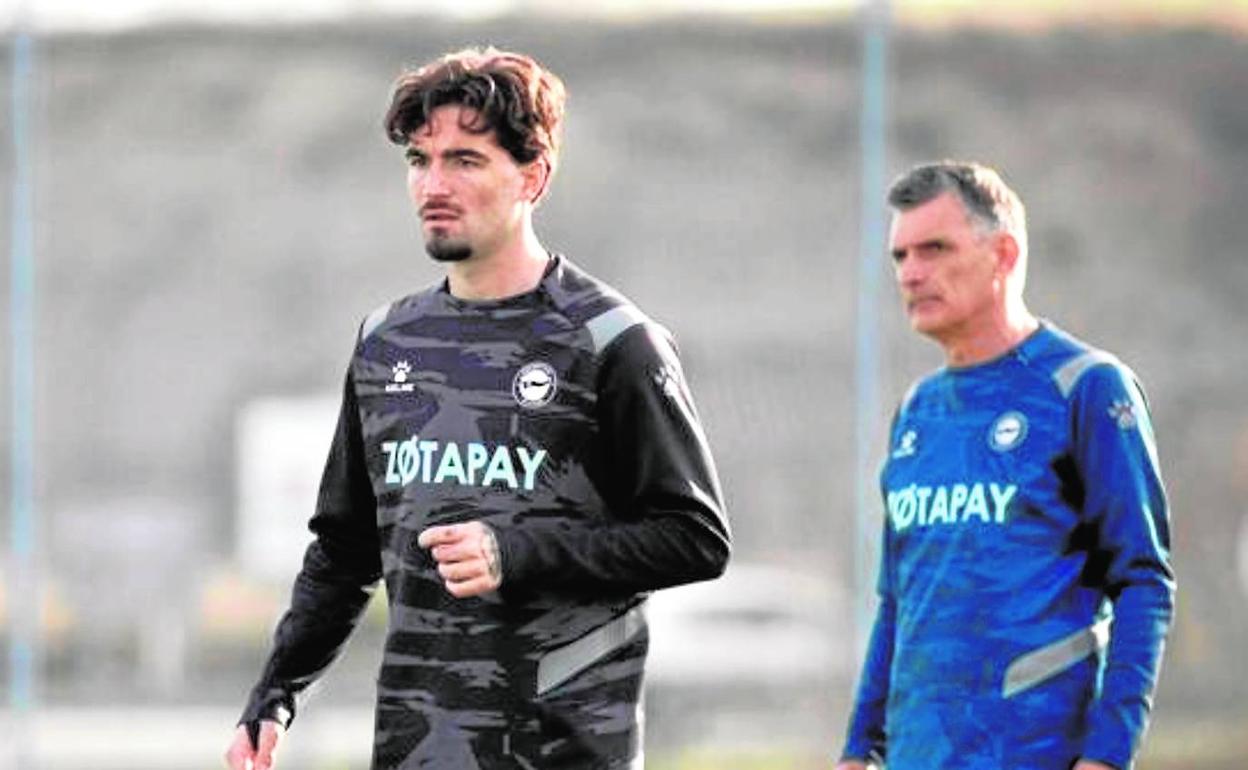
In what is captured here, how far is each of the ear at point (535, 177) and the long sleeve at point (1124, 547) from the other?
0.92 meters

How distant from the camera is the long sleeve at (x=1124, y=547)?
465cm

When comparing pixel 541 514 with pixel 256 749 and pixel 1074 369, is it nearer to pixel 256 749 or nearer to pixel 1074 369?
pixel 256 749

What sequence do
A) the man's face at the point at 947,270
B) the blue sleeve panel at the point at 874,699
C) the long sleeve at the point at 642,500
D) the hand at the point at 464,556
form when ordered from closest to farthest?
the hand at the point at 464,556
the long sleeve at the point at 642,500
the man's face at the point at 947,270
the blue sleeve panel at the point at 874,699

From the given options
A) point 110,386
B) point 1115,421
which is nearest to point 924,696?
point 1115,421

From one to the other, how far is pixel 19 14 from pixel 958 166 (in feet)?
16.5

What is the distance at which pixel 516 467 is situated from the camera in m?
4.40

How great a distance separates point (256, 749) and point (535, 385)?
75 centimetres

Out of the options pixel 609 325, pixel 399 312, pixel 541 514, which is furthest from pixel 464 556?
pixel 399 312

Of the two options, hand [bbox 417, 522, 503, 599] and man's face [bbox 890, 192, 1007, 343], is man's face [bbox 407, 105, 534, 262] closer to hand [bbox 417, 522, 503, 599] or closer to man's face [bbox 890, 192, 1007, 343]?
hand [bbox 417, 522, 503, 599]

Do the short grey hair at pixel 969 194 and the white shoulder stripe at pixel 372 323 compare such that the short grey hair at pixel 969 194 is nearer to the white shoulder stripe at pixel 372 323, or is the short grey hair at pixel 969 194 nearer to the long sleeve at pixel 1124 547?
the long sleeve at pixel 1124 547

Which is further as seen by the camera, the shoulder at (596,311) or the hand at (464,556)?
the shoulder at (596,311)

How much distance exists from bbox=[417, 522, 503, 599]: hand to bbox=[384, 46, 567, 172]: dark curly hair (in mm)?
618

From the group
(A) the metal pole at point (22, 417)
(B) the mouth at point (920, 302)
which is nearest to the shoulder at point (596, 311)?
(B) the mouth at point (920, 302)

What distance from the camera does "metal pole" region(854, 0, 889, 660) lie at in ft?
30.2
